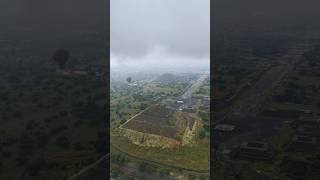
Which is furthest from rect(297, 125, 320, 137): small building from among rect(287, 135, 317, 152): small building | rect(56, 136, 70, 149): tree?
rect(56, 136, 70, 149): tree

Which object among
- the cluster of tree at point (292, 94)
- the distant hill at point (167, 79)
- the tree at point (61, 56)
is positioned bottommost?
the cluster of tree at point (292, 94)

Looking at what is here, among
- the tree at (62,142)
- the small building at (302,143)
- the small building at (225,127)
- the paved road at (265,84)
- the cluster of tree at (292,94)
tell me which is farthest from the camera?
the cluster of tree at (292,94)

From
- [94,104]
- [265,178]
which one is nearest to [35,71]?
[94,104]

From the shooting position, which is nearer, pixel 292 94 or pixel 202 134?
pixel 202 134

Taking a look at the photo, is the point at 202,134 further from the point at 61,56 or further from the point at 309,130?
the point at 61,56

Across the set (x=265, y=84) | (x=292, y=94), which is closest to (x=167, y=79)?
(x=265, y=84)

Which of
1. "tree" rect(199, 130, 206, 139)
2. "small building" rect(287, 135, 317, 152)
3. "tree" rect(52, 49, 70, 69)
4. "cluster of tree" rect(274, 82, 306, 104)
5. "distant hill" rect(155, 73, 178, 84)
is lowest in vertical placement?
"small building" rect(287, 135, 317, 152)

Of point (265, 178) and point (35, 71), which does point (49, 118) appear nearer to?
point (35, 71)

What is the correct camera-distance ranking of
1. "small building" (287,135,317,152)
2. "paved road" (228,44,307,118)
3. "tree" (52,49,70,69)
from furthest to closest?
"tree" (52,49,70,69) → "paved road" (228,44,307,118) → "small building" (287,135,317,152)

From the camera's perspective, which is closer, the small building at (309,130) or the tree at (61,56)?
the small building at (309,130)

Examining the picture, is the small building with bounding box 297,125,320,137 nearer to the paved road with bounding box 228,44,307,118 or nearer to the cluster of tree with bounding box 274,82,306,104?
the cluster of tree with bounding box 274,82,306,104

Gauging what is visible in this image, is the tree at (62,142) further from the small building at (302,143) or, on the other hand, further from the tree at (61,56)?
the small building at (302,143)

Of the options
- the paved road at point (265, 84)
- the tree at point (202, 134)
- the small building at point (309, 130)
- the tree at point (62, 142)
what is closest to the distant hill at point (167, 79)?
the paved road at point (265, 84)
